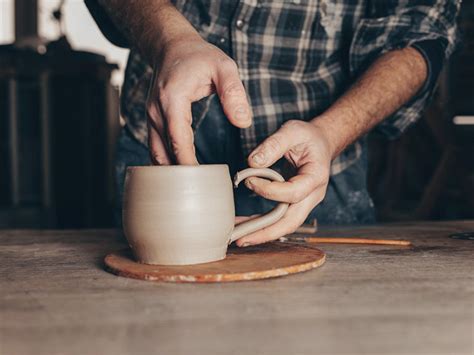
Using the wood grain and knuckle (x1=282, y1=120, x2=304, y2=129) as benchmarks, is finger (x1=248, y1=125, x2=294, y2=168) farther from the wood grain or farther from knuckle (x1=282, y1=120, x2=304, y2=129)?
the wood grain

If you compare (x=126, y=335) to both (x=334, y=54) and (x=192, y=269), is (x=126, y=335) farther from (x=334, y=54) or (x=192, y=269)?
(x=334, y=54)

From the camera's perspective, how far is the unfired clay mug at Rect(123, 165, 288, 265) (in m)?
0.74

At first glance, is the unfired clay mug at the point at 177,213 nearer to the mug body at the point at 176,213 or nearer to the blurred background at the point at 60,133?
the mug body at the point at 176,213

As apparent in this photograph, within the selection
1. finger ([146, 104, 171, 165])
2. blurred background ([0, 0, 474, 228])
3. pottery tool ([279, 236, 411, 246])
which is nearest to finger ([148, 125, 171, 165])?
finger ([146, 104, 171, 165])

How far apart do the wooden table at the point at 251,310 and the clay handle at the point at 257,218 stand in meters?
0.09

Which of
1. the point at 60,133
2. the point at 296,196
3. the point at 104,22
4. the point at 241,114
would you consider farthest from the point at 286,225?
the point at 60,133

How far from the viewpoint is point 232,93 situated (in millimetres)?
854

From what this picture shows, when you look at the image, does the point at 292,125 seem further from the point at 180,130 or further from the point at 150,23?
the point at 150,23

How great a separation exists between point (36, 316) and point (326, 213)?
1001 mm

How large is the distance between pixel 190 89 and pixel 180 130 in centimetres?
6

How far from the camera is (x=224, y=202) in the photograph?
30.4 inches

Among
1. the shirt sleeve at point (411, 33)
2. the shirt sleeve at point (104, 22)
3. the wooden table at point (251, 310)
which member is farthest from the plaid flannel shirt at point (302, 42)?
the wooden table at point (251, 310)

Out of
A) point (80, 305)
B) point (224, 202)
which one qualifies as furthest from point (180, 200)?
point (80, 305)

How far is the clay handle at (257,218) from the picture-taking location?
32.3 inches
